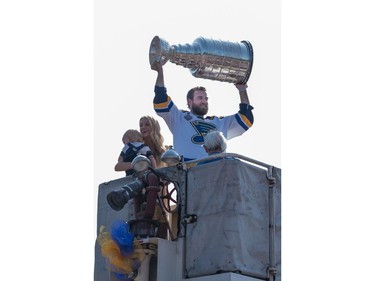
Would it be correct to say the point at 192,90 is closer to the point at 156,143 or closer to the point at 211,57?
the point at 211,57

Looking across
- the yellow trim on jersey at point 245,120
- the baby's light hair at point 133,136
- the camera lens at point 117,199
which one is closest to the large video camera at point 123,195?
the camera lens at point 117,199

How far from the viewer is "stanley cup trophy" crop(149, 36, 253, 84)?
1683cm

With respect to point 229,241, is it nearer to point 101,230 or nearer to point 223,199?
point 223,199

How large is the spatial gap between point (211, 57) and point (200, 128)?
930mm

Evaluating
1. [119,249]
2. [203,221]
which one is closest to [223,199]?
[203,221]

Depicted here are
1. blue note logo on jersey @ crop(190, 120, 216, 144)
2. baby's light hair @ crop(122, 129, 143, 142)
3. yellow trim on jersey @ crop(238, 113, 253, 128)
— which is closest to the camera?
baby's light hair @ crop(122, 129, 143, 142)

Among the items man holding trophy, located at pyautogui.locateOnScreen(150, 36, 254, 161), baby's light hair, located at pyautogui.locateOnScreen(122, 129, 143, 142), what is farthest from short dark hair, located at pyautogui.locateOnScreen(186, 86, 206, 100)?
baby's light hair, located at pyautogui.locateOnScreen(122, 129, 143, 142)

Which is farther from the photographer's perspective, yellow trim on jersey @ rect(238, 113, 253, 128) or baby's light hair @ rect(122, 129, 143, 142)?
yellow trim on jersey @ rect(238, 113, 253, 128)

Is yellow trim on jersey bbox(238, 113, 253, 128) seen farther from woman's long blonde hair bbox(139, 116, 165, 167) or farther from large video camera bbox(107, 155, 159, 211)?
large video camera bbox(107, 155, 159, 211)

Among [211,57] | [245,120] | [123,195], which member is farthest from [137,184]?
[245,120]

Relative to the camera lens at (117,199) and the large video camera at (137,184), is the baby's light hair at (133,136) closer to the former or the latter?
the large video camera at (137,184)

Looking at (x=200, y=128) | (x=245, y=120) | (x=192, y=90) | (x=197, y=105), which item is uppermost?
(x=192, y=90)

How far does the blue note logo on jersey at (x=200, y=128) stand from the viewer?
54.8 feet

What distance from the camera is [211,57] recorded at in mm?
17000
